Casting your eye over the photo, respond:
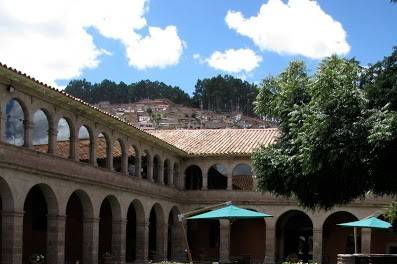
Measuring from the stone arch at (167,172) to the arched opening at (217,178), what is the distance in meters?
2.90

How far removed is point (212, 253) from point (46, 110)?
18527mm

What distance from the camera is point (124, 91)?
119m

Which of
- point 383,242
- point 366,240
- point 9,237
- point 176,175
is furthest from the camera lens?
point 176,175

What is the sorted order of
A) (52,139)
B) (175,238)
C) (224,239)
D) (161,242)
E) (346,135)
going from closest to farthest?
(346,135) → (52,139) → (161,242) → (224,239) → (175,238)

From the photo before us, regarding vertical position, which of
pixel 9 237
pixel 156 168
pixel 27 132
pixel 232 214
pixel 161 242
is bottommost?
pixel 161 242

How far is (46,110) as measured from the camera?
2339 centimetres

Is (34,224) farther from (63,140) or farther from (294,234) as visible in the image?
(294,234)

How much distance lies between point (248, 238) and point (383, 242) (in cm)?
729

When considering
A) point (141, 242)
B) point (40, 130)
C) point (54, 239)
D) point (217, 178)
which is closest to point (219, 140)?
point (217, 178)

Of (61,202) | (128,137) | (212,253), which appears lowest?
(212,253)

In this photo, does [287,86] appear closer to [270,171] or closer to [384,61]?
[270,171]

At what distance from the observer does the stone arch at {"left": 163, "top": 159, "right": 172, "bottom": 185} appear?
3606 cm

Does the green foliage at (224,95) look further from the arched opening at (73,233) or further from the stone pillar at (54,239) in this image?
the stone pillar at (54,239)

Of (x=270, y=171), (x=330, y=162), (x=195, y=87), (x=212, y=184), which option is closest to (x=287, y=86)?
(x=270, y=171)
